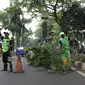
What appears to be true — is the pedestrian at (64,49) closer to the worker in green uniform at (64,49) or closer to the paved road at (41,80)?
the worker in green uniform at (64,49)

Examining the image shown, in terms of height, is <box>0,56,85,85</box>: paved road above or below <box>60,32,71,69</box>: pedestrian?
below

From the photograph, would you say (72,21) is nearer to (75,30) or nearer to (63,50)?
(75,30)

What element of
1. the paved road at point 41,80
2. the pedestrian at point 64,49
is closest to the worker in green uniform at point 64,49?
the pedestrian at point 64,49

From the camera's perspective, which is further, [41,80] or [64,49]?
[64,49]

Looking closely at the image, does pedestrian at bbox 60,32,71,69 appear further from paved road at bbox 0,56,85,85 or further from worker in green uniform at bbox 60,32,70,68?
paved road at bbox 0,56,85,85

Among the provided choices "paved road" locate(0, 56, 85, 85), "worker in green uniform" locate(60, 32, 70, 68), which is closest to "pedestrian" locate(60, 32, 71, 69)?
"worker in green uniform" locate(60, 32, 70, 68)

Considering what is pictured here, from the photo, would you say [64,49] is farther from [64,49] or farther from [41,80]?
[41,80]

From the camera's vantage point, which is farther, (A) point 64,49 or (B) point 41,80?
(A) point 64,49

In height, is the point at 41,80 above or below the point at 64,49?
below

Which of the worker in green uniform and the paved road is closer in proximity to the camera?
the paved road

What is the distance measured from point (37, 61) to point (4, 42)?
100 inches

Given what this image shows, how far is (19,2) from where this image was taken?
100 ft

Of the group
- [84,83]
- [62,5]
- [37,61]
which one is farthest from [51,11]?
[84,83]

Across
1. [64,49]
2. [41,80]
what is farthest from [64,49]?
[41,80]
